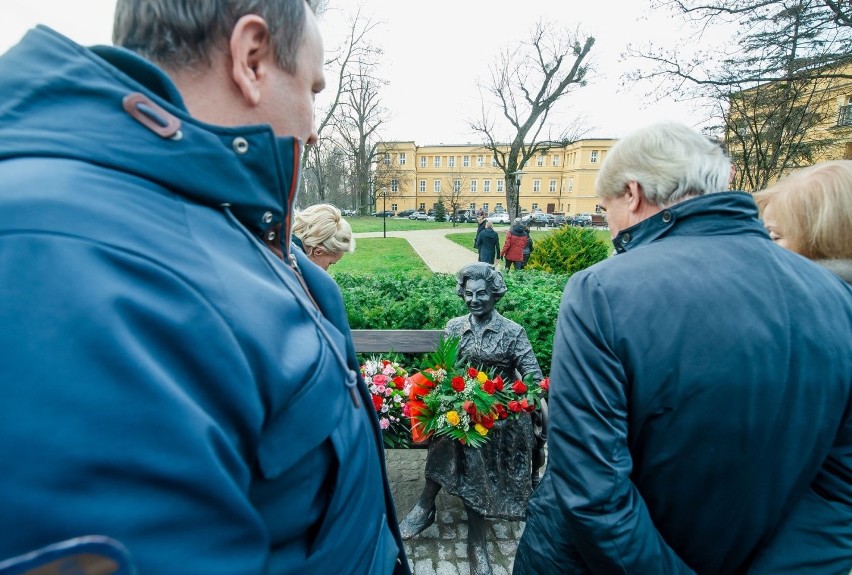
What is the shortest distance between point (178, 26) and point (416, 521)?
10.5ft

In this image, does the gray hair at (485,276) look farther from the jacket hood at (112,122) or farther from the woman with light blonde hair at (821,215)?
the jacket hood at (112,122)

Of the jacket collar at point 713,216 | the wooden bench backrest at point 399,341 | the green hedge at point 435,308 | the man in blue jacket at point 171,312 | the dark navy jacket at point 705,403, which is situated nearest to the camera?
the man in blue jacket at point 171,312

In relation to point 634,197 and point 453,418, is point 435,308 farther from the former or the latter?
point 634,197

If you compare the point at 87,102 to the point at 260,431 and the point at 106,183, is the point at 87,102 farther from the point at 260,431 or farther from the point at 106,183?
the point at 260,431

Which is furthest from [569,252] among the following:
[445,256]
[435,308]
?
[445,256]

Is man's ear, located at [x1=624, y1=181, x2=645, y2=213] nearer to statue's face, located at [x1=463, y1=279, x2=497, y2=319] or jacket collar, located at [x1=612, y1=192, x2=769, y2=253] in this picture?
jacket collar, located at [x1=612, y1=192, x2=769, y2=253]

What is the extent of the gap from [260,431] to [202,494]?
5.3 inches

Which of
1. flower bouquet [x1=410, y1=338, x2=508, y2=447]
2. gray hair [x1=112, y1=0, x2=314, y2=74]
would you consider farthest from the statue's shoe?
gray hair [x1=112, y1=0, x2=314, y2=74]

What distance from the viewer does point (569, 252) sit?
33.8 ft

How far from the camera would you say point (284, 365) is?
0.73 meters

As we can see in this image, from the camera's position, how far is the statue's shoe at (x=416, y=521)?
123 inches

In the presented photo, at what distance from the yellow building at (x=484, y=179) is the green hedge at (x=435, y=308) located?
61.4m

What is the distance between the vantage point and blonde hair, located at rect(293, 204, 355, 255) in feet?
12.1

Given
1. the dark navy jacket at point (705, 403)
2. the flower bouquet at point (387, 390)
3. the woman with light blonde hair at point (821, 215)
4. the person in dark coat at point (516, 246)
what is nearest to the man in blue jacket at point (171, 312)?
the dark navy jacket at point (705, 403)
